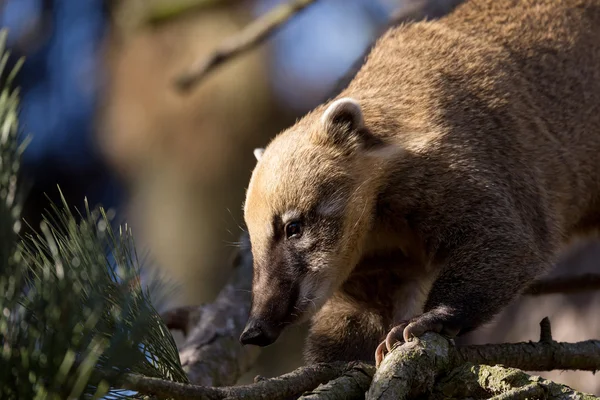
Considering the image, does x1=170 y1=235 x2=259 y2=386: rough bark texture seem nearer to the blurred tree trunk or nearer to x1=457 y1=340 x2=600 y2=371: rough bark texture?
x1=457 y1=340 x2=600 y2=371: rough bark texture

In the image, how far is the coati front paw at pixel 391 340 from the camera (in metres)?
3.26

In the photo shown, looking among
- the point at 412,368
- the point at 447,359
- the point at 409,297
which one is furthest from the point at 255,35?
the point at 412,368

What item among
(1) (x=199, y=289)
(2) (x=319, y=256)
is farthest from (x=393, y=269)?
(1) (x=199, y=289)

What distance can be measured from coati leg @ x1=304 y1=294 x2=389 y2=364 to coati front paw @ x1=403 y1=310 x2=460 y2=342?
83 cm

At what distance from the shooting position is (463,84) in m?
4.71

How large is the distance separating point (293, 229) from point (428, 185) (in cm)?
74

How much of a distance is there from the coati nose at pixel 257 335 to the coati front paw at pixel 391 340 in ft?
2.30

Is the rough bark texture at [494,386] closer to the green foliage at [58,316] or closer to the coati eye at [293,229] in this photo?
the green foliage at [58,316]

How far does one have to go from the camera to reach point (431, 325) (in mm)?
3420

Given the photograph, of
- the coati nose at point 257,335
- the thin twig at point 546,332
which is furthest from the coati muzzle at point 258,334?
the thin twig at point 546,332

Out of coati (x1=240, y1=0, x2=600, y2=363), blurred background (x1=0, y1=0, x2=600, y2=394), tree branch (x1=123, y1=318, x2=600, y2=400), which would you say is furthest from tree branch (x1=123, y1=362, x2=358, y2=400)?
blurred background (x1=0, y1=0, x2=600, y2=394)

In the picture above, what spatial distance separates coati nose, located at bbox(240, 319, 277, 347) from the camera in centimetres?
380

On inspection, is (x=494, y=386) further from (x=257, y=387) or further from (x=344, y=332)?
(x=344, y=332)

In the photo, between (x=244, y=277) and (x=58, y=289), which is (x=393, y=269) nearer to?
(x=244, y=277)
